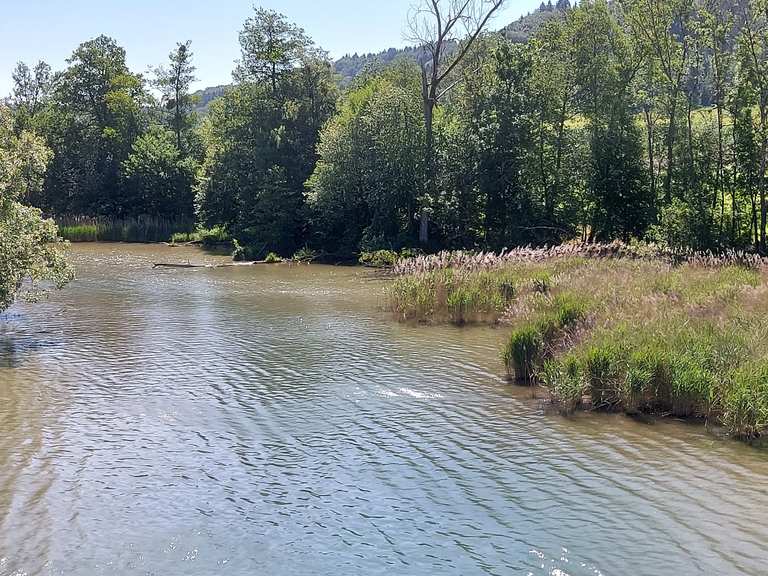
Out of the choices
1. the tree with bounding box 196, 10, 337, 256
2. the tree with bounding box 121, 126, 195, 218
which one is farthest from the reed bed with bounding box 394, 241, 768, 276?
the tree with bounding box 121, 126, 195, 218

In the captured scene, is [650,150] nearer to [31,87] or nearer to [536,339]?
[536,339]

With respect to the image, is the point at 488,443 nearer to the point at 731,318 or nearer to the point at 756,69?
the point at 731,318

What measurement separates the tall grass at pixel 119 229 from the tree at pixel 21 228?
119 feet

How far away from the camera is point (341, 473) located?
9852mm

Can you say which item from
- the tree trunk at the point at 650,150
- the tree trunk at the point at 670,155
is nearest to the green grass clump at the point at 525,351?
the tree trunk at the point at 670,155

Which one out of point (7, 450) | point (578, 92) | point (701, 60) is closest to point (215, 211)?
point (578, 92)

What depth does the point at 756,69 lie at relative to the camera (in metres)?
27.5

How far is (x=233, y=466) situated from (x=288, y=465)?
761mm

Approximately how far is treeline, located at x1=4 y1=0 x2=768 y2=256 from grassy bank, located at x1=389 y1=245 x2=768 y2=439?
12368 mm

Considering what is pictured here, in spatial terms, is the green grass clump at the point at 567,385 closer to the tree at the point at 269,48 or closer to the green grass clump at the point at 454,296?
the green grass clump at the point at 454,296

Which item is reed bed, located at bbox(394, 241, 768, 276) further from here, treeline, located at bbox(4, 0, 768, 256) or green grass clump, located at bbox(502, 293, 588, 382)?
green grass clump, located at bbox(502, 293, 588, 382)

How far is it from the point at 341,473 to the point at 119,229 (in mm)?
52407

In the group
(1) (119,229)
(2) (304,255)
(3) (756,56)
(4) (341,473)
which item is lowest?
(4) (341,473)

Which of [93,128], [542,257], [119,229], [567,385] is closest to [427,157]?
[542,257]
